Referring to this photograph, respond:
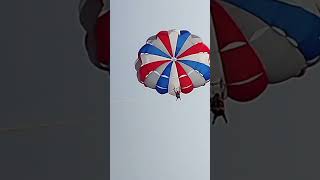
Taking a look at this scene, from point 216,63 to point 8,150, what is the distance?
139cm

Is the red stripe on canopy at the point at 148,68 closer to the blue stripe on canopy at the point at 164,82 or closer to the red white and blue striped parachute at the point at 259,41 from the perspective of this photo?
the blue stripe on canopy at the point at 164,82

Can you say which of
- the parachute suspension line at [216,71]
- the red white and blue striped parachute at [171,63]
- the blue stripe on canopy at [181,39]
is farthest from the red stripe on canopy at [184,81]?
the parachute suspension line at [216,71]

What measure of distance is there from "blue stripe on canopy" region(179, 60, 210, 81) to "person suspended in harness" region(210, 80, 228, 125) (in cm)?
14

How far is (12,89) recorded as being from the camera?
2.97 metres

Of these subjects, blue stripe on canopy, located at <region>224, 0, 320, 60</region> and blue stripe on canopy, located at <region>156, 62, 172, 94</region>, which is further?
blue stripe on canopy, located at <region>156, 62, 172, 94</region>

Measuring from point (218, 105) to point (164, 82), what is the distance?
52 centimetres

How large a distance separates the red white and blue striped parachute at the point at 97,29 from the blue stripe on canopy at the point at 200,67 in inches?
21.3

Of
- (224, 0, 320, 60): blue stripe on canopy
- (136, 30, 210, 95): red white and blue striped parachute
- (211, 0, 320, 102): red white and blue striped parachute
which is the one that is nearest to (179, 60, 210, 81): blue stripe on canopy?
(136, 30, 210, 95): red white and blue striped parachute

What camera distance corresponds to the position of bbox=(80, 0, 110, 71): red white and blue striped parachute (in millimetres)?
2963

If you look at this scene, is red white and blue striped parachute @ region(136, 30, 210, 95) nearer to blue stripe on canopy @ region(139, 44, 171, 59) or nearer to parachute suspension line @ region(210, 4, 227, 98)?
blue stripe on canopy @ region(139, 44, 171, 59)

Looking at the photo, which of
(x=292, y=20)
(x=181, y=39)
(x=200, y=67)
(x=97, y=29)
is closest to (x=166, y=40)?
(x=181, y=39)

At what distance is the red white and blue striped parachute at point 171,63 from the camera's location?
318cm

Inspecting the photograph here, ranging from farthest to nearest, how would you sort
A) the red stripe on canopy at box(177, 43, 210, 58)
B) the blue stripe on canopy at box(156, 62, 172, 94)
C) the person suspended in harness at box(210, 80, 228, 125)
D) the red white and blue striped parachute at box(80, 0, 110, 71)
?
the blue stripe on canopy at box(156, 62, 172, 94), the red stripe on canopy at box(177, 43, 210, 58), the red white and blue striped parachute at box(80, 0, 110, 71), the person suspended in harness at box(210, 80, 228, 125)

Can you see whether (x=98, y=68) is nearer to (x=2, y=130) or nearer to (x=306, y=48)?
(x=2, y=130)
